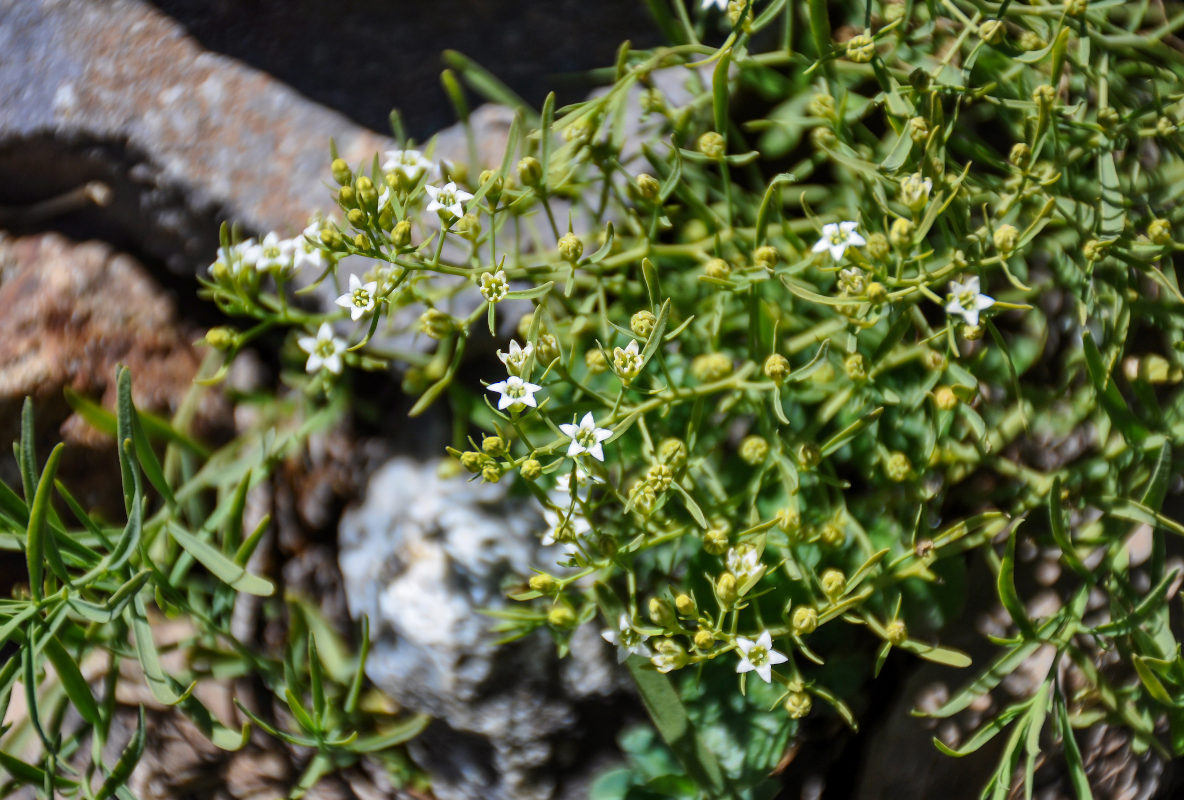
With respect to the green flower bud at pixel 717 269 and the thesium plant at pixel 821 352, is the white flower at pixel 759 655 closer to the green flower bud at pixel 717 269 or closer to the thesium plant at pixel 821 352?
the thesium plant at pixel 821 352

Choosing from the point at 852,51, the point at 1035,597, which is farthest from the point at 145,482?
the point at 1035,597

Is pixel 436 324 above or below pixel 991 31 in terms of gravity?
below

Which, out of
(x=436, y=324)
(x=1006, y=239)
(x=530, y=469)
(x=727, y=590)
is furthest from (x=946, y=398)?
(x=436, y=324)

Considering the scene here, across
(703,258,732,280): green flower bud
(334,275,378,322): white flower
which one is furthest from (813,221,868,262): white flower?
(334,275,378,322): white flower

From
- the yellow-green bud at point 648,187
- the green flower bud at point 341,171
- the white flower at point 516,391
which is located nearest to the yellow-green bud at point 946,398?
the yellow-green bud at point 648,187

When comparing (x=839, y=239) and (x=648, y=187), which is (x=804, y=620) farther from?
(x=648, y=187)

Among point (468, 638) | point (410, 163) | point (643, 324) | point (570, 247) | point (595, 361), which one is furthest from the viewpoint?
point (468, 638)

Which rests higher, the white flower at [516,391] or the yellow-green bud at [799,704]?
the white flower at [516,391]
